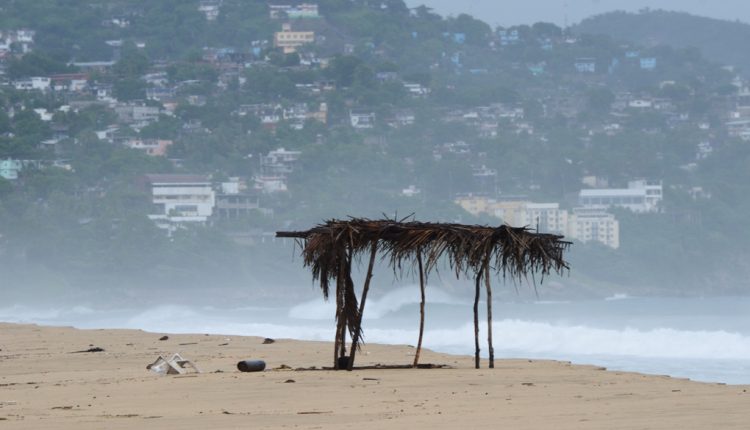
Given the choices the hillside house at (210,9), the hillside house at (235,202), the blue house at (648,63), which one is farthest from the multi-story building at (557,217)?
the blue house at (648,63)

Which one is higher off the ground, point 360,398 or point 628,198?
point 628,198

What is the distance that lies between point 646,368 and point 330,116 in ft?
296

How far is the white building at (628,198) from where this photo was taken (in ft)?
336

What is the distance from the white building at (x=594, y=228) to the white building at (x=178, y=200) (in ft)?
65.5

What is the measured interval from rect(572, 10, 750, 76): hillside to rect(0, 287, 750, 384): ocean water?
87832mm

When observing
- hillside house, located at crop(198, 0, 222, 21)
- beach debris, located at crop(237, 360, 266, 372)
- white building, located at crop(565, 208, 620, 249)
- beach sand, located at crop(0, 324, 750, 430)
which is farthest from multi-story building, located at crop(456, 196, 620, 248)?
beach debris, located at crop(237, 360, 266, 372)

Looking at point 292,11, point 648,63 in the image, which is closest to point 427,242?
point 292,11

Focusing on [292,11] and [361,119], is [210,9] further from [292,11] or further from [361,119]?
[361,119]

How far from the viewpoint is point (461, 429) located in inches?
349

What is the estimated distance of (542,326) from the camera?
1344 inches

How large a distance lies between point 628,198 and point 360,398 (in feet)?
309

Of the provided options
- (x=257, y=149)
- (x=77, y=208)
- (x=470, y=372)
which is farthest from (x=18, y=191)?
(x=470, y=372)

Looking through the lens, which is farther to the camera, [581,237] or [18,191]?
[581,237]

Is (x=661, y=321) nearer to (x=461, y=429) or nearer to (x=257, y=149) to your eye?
(x=461, y=429)
